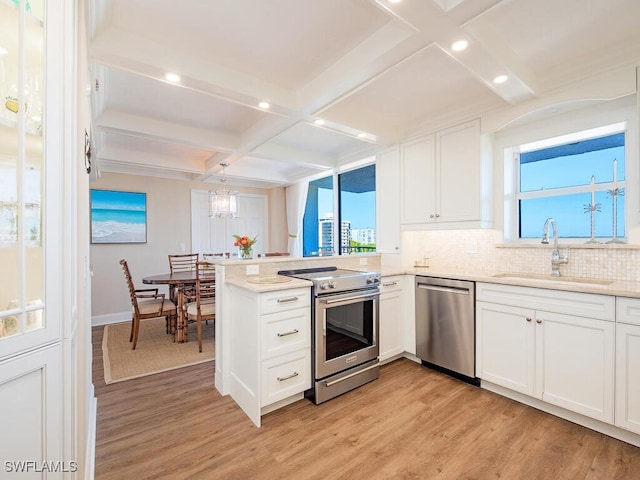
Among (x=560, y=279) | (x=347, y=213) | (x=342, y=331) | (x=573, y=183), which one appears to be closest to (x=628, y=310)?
(x=560, y=279)

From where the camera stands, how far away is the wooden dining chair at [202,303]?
11.2 feet

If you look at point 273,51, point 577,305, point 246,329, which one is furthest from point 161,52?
point 577,305

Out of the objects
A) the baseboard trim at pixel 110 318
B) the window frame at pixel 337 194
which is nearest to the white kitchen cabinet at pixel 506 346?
the window frame at pixel 337 194

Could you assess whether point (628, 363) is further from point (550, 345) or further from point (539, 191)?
point (539, 191)

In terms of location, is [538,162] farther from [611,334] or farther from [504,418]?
[504,418]

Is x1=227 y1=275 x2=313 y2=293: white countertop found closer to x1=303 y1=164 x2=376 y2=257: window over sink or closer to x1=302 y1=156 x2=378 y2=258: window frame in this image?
x1=303 y1=164 x2=376 y2=257: window over sink

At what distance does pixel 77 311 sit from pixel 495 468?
2324 millimetres

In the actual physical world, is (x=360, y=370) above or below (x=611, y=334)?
below

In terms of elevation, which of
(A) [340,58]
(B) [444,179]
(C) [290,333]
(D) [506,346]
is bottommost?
(D) [506,346]

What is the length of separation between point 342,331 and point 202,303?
2010mm

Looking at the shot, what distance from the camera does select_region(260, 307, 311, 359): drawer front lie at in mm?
2074

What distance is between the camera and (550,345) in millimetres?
2100

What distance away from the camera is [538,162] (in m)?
2.84

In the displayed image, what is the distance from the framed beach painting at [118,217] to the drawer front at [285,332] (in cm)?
394
